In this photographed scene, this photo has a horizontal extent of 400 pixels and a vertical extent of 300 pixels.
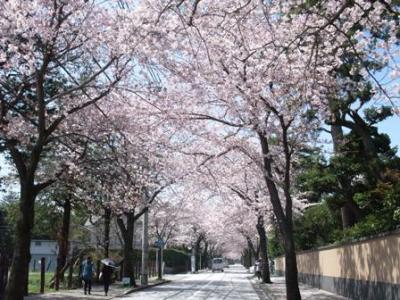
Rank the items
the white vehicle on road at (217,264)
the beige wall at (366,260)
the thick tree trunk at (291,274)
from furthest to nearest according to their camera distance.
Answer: the white vehicle on road at (217,264) < the thick tree trunk at (291,274) < the beige wall at (366,260)

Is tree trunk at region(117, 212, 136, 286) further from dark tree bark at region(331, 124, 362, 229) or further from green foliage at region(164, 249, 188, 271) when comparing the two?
green foliage at region(164, 249, 188, 271)

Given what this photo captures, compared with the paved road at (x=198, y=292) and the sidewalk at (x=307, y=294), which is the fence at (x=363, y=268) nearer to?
the sidewalk at (x=307, y=294)

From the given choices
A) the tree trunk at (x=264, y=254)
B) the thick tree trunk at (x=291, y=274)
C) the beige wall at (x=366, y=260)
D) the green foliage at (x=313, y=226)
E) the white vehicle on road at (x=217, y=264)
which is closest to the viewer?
the beige wall at (x=366, y=260)

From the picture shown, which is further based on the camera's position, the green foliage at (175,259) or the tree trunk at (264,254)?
the green foliage at (175,259)

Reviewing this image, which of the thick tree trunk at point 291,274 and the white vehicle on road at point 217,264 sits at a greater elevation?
the white vehicle on road at point 217,264

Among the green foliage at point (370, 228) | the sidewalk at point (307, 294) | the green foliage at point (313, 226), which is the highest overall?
the green foliage at point (313, 226)

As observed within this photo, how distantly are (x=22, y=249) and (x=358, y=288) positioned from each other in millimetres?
11104

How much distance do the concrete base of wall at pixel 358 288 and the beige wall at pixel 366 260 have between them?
170mm

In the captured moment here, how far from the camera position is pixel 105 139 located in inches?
733

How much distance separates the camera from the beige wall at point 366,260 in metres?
13.8

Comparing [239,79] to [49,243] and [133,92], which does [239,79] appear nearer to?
[133,92]

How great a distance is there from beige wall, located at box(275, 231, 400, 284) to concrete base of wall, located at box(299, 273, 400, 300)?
6.7 inches

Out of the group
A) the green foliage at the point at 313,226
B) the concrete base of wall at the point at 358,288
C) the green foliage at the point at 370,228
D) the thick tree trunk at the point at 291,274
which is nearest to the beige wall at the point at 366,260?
the concrete base of wall at the point at 358,288

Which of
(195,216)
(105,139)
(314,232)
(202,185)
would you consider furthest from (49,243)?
(105,139)
